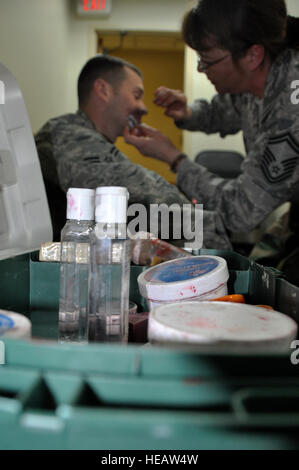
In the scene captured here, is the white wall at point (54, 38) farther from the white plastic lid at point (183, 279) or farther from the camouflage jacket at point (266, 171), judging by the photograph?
the white plastic lid at point (183, 279)

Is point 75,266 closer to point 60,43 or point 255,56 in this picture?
point 255,56

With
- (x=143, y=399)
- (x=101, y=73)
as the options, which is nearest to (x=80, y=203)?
(x=143, y=399)

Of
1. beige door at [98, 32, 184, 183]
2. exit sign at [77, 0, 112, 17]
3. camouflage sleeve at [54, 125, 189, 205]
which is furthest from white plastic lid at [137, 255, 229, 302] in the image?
beige door at [98, 32, 184, 183]

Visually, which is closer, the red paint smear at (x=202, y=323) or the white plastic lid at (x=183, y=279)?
the red paint smear at (x=202, y=323)

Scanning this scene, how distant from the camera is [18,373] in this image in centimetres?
26

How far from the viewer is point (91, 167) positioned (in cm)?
127

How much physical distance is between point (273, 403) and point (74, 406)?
126 mm

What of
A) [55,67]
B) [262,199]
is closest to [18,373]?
[262,199]

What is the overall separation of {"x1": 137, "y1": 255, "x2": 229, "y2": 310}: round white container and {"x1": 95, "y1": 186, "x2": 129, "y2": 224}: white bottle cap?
0.12 meters

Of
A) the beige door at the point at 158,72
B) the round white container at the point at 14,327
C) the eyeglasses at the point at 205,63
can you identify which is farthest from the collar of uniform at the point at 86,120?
the beige door at the point at 158,72

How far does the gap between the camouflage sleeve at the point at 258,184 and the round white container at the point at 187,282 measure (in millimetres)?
625

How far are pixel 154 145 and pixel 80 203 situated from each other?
1042 millimetres

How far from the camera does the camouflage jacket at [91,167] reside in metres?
1.26

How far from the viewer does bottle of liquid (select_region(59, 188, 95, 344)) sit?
0.48m
